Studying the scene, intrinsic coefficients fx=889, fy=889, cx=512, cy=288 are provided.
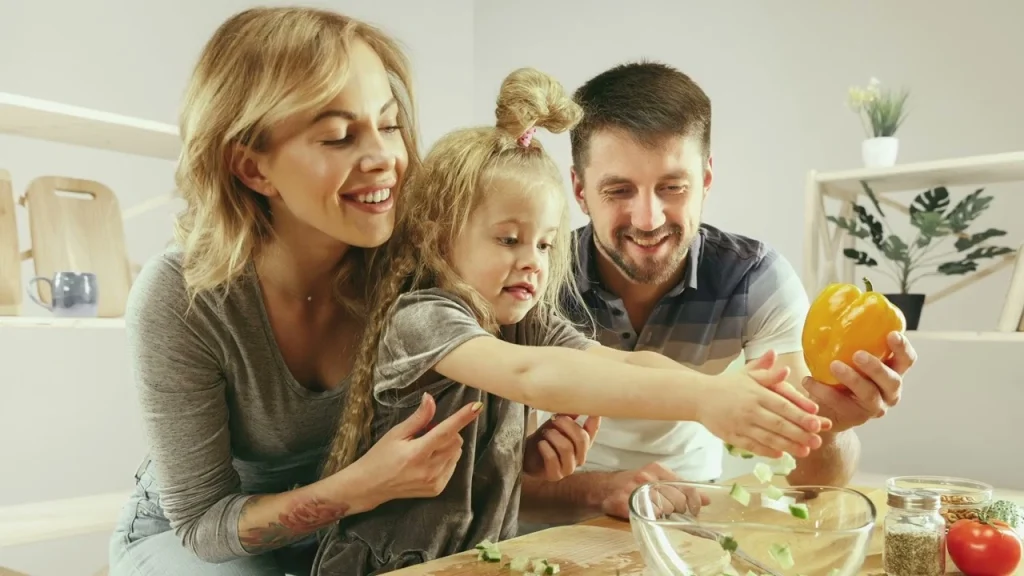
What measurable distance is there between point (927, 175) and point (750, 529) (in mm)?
1596

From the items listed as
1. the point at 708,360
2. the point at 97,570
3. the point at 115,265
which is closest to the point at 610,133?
the point at 708,360

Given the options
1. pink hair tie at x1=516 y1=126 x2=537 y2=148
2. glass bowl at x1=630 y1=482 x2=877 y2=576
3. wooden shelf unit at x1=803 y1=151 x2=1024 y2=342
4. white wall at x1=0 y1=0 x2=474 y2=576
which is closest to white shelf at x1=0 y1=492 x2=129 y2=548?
white wall at x1=0 y1=0 x2=474 y2=576

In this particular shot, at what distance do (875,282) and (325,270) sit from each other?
5.00ft

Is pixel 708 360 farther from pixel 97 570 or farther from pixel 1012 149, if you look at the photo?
pixel 97 570

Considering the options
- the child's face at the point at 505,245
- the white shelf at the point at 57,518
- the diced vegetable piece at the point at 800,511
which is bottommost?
the white shelf at the point at 57,518

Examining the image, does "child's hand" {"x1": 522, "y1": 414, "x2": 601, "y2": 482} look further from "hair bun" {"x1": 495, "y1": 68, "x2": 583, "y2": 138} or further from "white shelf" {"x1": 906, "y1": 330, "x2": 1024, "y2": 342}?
"white shelf" {"x1": 906, "y1": 330, "x2": 1024, "y2": 342}

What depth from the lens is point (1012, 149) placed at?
200 cm

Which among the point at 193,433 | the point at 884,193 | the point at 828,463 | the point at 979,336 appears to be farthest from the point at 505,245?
the point at 884,193

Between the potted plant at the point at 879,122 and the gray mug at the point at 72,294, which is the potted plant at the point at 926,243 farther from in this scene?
the gray mug at the point at 72,294

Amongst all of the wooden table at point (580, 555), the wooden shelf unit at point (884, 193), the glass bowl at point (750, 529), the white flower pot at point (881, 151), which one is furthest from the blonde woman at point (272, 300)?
the white flower pot at point (881, 151)

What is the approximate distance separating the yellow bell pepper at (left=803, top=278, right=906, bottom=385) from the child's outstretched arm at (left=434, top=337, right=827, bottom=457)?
7.9 inches

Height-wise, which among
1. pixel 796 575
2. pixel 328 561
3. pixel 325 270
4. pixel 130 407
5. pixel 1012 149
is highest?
pixel 1012 149

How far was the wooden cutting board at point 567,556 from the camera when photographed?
807mm

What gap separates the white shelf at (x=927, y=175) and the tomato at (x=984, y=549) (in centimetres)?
122
